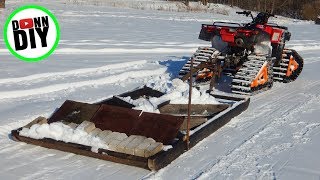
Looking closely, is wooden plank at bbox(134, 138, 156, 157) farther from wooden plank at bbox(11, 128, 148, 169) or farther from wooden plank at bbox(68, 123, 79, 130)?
wooden plank at bbox(68, 123, 79, 130)

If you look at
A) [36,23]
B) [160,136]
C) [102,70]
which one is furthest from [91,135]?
[36,23]

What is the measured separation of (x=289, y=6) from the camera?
41906 mm

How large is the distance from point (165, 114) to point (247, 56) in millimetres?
3544

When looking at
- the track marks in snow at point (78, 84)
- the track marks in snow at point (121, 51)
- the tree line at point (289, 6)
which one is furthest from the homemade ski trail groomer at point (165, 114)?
the tree line at point (289, 6)

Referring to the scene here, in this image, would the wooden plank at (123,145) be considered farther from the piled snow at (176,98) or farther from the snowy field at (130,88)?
the piled snow at (176,98)

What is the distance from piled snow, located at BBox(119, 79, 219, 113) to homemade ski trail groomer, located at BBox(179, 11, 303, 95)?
69 cm

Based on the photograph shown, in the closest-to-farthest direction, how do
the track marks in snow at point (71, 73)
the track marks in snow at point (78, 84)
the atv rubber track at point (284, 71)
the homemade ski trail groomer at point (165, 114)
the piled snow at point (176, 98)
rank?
the homemade ski trail groomer at point (165, 114) < the piled snow at point (176, 98) < the track marks in snow at point (78, 84) < the track marks in snow at point (71, 73) < the atv rubber track at point (284, 71)

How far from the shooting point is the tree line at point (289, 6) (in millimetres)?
38406

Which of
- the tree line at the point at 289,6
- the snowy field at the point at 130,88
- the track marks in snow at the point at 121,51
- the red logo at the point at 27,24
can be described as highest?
the tree line at the point at 289,6

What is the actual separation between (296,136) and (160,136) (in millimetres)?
1946

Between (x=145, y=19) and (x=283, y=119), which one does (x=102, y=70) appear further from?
(x=145, y=19)

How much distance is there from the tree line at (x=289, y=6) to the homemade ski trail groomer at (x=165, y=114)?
2987cm

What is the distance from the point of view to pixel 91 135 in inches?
193

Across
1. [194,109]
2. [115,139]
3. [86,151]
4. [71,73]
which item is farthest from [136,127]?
[71,73]
